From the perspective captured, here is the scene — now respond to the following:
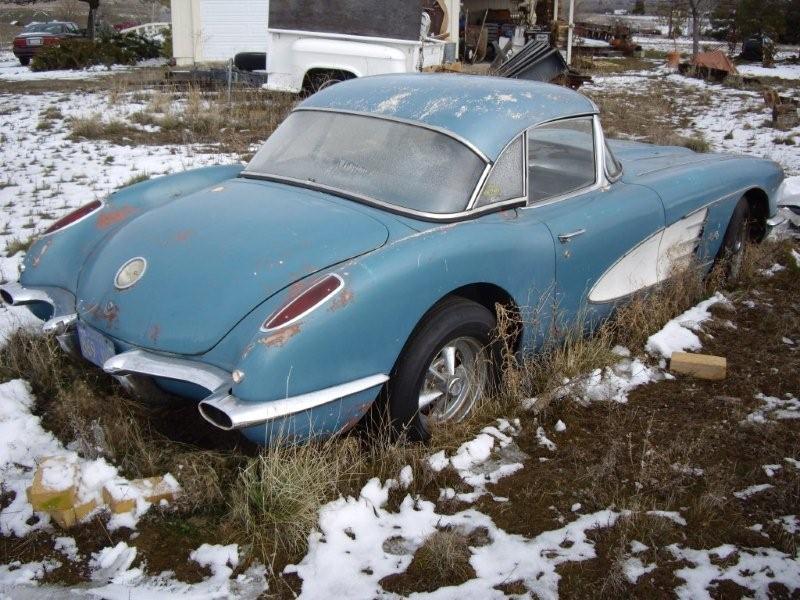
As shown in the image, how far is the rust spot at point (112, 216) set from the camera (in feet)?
11.6

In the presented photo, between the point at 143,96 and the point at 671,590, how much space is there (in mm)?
11647

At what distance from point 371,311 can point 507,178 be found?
1.19 m

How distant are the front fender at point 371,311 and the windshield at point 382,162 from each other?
21 centimetres

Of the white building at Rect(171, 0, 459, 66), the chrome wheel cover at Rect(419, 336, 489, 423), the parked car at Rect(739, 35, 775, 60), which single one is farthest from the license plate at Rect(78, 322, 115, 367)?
the parked car at Rect(739, 35, 775, 60)

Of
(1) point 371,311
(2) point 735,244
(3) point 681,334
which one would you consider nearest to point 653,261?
(3) point 681,334

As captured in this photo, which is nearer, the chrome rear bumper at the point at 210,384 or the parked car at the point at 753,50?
the chrome rear bumper at the point at 210,384

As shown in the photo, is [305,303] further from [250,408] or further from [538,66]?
[538,66]

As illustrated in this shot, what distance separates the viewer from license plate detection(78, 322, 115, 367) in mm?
2824

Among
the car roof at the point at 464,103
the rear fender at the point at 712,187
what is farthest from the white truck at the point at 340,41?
the car roof at the point at 464,103

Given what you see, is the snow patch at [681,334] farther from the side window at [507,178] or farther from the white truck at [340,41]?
the white truck at [340,41]

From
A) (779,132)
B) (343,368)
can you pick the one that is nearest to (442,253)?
(343,368)

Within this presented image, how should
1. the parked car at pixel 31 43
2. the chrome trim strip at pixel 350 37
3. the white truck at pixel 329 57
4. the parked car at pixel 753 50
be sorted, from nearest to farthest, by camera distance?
1. the white truck at pixel 329 57
2. the chrome trim strip at pixel 350 37
3. the parked car at pixel 31 43
4. the parked car at pixel 753 50

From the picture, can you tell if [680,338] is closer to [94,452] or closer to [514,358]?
[514,358]

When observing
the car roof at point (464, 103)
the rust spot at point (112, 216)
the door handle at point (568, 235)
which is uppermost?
the car roof at point (464, 103)
